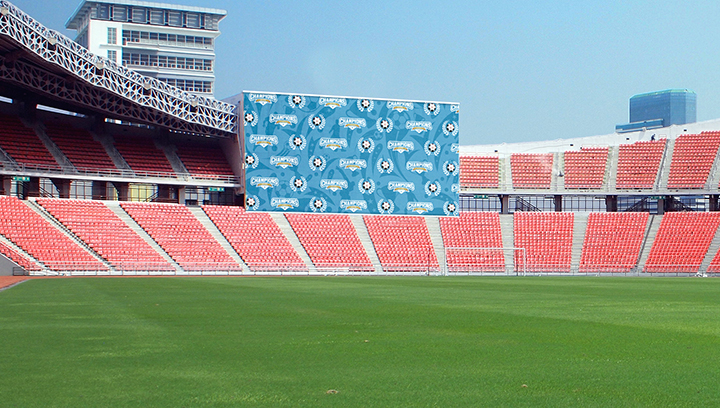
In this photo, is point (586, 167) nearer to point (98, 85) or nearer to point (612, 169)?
point (612, 169)

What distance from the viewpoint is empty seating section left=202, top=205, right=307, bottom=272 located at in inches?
2114

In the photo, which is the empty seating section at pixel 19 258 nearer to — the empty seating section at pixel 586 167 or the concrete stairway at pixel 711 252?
the empty seating section at pixel 586 167

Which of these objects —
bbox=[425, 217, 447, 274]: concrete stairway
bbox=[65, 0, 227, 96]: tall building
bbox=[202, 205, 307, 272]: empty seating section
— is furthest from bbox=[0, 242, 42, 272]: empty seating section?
bbox=[65, 0, 227, 96]: tall building

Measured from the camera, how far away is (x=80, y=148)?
5788 cm

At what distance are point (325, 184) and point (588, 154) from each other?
2732 centimetres

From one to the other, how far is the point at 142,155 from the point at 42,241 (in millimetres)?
15097

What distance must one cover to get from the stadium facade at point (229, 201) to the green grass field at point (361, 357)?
34258 millimetres

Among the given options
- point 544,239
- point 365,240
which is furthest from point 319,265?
point 544,239

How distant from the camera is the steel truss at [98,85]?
45.7m

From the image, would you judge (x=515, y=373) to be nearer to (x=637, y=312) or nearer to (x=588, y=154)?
(x=637, y=312)

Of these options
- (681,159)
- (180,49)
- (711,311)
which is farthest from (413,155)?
(180,49)

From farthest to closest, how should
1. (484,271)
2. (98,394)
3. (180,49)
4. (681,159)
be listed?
(180,49) → (681,159) → (484,271) → (98,394)

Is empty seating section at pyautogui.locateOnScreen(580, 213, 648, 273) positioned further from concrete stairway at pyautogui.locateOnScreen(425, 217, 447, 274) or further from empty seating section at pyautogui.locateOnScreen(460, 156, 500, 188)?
concrete stairway at pyautogui.locateOnScreen(425, 217, 447, 274)

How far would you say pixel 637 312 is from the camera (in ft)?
53.2
